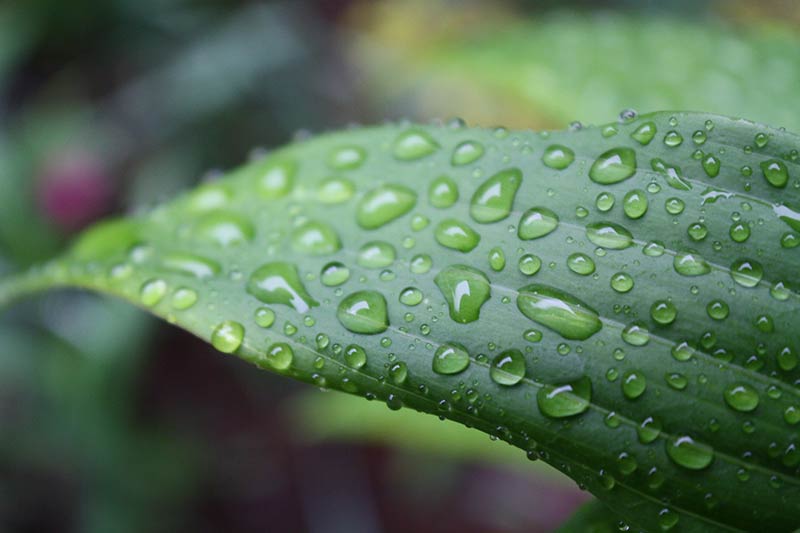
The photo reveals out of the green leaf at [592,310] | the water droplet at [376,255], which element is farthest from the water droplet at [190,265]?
the water droplet at [376,255]

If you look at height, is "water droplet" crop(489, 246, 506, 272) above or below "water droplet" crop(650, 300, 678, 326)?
above

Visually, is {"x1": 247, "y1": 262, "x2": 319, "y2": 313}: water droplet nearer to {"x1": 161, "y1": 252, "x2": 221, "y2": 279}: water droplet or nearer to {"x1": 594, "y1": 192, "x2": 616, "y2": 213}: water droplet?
{"x1": 161, "y1": 252, "x2": 221, "y2": 279}: water droplet

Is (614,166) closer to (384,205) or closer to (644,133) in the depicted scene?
(644,133)

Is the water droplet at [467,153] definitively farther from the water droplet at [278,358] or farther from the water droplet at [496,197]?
the water droplet at [278,358]

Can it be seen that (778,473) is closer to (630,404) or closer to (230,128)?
(630,404)

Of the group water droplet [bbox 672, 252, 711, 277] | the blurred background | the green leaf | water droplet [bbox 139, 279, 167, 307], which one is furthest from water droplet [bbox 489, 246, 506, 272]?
the blurred background

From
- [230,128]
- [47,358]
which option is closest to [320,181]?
[47,358]
